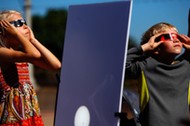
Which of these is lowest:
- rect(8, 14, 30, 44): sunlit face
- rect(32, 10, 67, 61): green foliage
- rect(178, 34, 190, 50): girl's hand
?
rect(178, 34, 190, 50): girl's hand

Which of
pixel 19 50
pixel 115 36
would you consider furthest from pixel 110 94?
pixel 19 50

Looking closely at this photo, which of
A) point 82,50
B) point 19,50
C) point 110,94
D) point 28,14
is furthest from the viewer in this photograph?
point 28,14

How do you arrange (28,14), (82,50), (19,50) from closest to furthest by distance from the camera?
(82,50) < (19,50) < (28,14)

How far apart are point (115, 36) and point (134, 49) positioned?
0.41 m

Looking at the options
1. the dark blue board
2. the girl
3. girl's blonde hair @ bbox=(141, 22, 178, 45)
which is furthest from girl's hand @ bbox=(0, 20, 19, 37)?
girl's blonde hair @ bbox=(141, 22, 178, 45)

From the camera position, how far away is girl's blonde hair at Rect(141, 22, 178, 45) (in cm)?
365

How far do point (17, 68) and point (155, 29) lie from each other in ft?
3.56

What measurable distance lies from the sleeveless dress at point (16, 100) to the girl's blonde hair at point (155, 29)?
3.15 ft

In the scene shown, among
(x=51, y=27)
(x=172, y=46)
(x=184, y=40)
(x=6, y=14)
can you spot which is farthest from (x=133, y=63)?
(x=51, y=27)

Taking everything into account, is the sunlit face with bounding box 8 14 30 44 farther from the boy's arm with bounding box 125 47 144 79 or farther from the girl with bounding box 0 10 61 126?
the boy's arm with bounding box 125 47 144 79

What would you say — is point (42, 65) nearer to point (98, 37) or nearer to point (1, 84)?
point (1, 84)

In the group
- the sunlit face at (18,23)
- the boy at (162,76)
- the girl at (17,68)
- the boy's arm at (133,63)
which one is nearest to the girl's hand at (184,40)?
the boy at (162,76)

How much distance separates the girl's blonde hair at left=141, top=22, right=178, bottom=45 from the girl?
27.8 inches

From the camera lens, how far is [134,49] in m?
3.57
